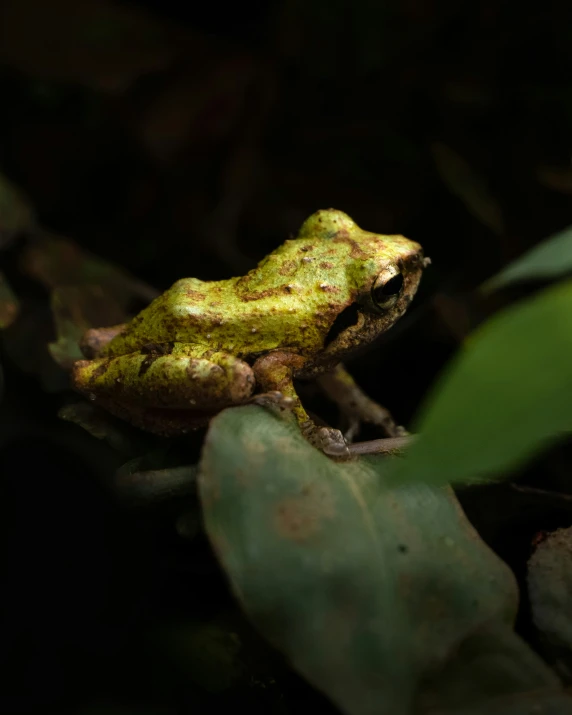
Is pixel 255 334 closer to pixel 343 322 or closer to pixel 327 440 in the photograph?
pixel 343 322

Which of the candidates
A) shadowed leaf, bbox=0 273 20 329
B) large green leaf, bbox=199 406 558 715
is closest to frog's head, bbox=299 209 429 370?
large green leaf, bbox=199 406 558 715

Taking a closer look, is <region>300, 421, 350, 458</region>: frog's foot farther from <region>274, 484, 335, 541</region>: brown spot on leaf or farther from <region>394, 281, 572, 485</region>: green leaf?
<region>394, 281, 572, 485</region>: green leaf

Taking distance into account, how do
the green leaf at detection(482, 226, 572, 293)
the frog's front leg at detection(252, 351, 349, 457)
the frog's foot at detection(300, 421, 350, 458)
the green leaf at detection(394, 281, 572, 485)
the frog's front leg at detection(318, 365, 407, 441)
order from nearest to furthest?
the green leaf at detection(394, 281, 572, 485), the green leaf at detection(482, 226, 572, 293), the frog's foot at detection(300, 421, 350, 458), the frog's front leg at detection(252, 351, 349, 457), the frog's front leg at detection(318, 365, 407, 441)

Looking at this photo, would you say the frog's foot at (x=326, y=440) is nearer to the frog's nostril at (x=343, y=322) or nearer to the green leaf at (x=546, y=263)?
the frog's nostril at (x=343, y=322)

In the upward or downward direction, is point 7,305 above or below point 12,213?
below

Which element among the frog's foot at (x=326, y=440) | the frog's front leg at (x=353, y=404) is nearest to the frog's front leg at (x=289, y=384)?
the frog's foot at (x=326, y=440)

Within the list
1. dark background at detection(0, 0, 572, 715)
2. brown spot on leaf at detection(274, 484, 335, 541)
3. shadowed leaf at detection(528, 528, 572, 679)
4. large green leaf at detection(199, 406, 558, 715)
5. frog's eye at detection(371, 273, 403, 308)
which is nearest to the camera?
large green leaf at detection(199, 406, 558, 715)

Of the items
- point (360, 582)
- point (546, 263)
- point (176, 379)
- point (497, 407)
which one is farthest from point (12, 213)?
point (497, 407)

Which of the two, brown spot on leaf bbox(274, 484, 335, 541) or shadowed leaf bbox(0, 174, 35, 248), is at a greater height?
shadowed leaf bbox(0, 174, 35, 248)

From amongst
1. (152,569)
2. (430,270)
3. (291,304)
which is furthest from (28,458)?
(430,270)
